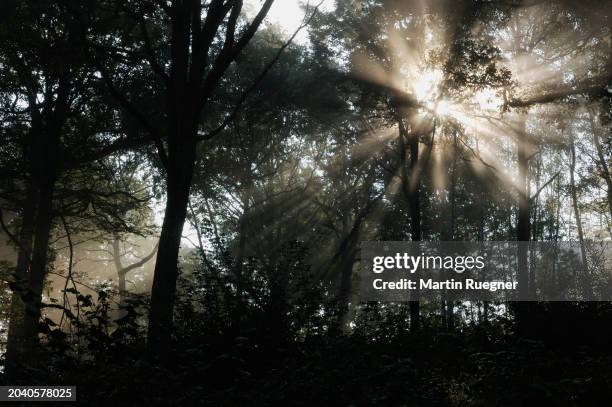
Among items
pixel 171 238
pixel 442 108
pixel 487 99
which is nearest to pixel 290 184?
pixel 442 108

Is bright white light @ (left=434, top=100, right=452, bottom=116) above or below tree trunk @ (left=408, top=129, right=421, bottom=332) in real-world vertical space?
above

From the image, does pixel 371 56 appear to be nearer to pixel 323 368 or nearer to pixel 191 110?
pixel 191 110

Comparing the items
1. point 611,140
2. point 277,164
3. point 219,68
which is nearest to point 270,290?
point 219,68

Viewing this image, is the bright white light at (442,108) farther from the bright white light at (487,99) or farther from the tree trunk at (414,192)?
the tree trunk at (414,192)

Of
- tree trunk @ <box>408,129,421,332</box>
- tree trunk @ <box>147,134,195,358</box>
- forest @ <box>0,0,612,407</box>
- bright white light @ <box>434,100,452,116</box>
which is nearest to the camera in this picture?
forest @ <box>0,0,612,407</box>

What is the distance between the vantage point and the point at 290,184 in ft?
101

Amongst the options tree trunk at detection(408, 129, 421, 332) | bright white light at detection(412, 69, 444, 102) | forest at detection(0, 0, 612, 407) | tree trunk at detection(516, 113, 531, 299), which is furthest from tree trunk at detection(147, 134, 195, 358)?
tree trunk at detection(516, 113, 531, 299)

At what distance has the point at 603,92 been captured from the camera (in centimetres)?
1581

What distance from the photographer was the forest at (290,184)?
6.17 m

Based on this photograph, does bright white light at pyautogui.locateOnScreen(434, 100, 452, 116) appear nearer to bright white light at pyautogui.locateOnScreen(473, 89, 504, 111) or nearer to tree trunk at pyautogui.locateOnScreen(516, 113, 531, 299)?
bright white light at pyautogui.locateOnScreen(473, 89, 504, 111)

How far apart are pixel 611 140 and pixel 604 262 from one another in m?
32.3

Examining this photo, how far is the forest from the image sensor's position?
617 centimetres

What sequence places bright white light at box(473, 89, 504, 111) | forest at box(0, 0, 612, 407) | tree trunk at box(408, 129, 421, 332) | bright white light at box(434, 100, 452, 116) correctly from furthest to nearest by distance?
bright white light at box(434, 100, 452, 116), tree trunk at box(408, 129, 421, 332), bright white light at box(473, 89, 504, 111), forest at box(0, 0, 612, 407)

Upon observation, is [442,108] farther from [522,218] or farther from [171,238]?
[171,238]
